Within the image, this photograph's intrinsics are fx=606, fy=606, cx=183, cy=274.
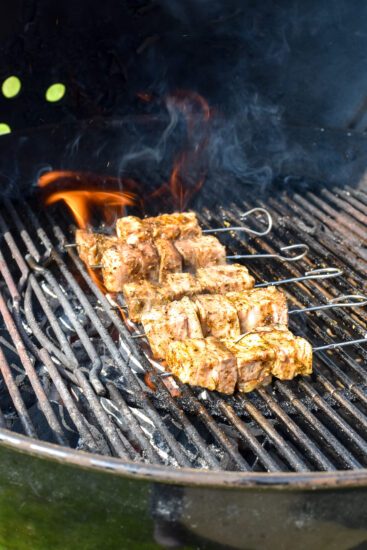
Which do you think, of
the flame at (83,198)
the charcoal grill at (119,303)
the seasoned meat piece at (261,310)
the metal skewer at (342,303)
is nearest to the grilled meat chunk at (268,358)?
the charcoal grill at (119,303)

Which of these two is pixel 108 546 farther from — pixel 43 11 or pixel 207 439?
pixel 43 11

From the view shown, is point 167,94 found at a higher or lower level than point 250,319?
higher

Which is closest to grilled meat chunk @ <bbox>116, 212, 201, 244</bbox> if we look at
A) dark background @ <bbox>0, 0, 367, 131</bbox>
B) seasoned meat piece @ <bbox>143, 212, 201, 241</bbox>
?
seasoned meat piece @ <bbox>143, 212, 201, 241</bbox>

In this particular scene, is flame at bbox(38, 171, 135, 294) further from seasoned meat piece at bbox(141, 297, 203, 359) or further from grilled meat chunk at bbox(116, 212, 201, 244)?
seasoned meat piece at bbox(141, 297, 203, 359)

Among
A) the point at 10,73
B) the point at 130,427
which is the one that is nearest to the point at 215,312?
the point at 130,427

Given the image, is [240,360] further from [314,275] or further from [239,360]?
[314,275]

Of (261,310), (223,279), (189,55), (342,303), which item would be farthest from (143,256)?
(189,55)

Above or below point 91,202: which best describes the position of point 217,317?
below
